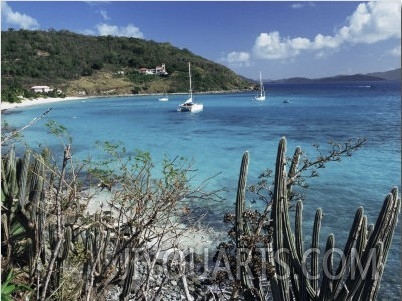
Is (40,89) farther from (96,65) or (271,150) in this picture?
(271,150)

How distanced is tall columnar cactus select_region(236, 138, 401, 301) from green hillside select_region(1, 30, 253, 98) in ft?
246

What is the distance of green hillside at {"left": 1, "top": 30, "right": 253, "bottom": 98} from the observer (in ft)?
275

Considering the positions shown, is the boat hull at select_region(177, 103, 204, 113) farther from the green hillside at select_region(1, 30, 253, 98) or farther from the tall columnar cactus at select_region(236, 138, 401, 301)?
the tall columnar cactus at select_region(236, 138, 401, 301)

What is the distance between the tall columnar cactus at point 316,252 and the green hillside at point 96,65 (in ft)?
246

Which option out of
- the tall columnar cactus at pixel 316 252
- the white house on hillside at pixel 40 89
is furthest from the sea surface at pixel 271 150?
the white house on hillside at pixel 40 89

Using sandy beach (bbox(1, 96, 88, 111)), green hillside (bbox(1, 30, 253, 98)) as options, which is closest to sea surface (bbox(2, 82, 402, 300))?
sandy beach (bbox(1, 96, 88, 111))

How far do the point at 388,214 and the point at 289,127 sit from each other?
99.3 ft

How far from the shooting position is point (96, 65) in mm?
96938

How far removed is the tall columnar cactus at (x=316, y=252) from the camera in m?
3.22

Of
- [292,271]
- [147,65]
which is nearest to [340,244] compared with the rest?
[292,271]

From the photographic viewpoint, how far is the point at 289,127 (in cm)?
3281

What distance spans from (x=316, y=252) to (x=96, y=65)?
98.5 metres

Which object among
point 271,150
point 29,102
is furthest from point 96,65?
point 271,150

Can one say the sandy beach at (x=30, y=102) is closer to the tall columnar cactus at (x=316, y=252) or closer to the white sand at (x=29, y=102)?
the white sand at (x=29, y=102)
